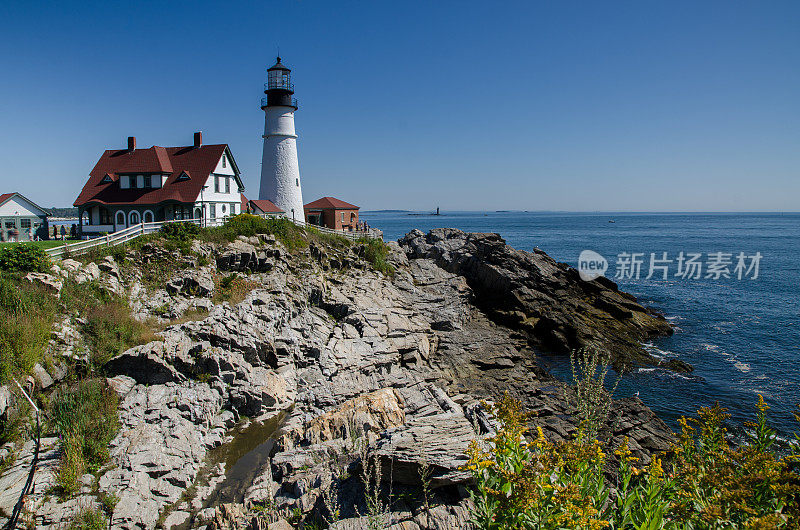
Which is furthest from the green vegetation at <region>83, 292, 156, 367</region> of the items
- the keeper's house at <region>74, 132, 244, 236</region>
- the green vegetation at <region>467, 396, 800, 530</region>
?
the green vegetation at <region>467, 396, 800, 530</region>

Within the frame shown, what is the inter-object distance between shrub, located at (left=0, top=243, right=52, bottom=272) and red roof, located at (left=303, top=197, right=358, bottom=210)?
2847cm

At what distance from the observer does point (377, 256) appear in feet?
113

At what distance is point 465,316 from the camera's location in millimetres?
28750

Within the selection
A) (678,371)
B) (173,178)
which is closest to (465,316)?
(678,371)

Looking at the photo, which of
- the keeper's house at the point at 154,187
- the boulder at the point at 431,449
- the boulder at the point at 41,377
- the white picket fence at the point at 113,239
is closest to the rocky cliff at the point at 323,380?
the boulder at the point at 431,449

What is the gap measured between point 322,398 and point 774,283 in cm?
5055

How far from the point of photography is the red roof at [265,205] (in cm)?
3484

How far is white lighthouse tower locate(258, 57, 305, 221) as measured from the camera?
1416 inches

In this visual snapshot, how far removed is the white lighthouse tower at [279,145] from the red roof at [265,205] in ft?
1.70

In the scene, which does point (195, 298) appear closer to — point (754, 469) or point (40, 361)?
point (40, 361)

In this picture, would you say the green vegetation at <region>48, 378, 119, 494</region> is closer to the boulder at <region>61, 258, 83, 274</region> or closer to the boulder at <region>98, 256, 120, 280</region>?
the boulder at <region>61, 258, 83, 274</region>

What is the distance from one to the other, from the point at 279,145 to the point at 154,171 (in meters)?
9.28

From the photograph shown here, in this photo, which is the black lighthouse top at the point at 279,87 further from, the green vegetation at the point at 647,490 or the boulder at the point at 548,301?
the green vegetation at the point at 647,490

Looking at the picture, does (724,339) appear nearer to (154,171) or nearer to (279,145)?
(279,145)
